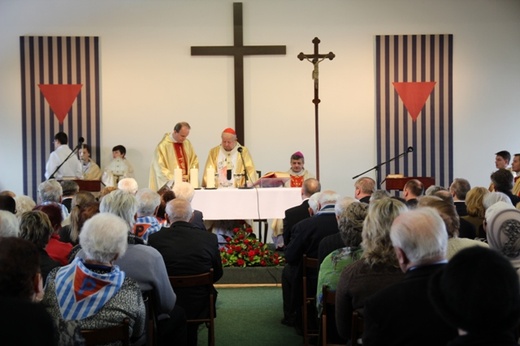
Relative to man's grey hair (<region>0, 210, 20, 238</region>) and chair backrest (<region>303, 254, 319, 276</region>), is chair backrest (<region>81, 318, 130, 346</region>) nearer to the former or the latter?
man's grey hair (<region>0, 210, 20, 238</region>)

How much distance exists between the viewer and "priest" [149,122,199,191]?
9.27 metres

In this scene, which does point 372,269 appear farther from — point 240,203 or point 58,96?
point 58,96

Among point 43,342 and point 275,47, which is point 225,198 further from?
point 43,342

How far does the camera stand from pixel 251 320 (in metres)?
5.80

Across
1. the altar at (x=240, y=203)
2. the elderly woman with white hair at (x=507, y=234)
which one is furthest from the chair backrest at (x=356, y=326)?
the altar at (x=240, y=203)

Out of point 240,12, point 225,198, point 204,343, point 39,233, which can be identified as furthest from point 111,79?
point 39,233

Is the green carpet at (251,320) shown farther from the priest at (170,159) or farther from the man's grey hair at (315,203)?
the priest at (170,159)

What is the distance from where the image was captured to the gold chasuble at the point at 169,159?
9297mm

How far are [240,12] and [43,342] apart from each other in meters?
9.79

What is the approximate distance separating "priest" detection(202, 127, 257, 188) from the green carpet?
2044mm

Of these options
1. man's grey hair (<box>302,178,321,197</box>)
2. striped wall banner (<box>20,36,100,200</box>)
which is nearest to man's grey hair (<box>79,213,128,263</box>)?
man's grey hair (<box>302,178,321,197</box>)

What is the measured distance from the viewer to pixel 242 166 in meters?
9.11

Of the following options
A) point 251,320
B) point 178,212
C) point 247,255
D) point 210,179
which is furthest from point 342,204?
point 210,179

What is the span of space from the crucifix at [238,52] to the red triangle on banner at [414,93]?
1963mm
